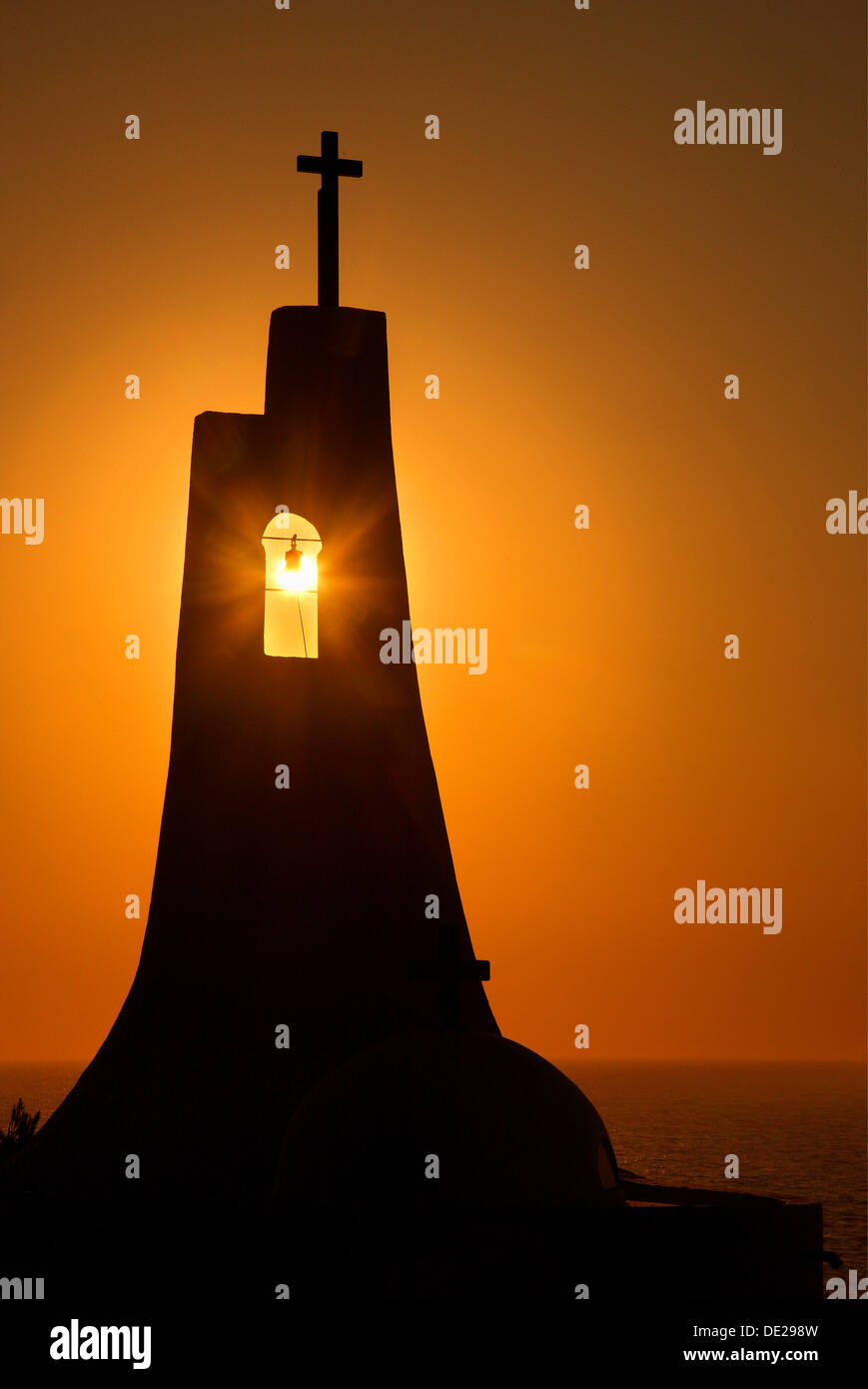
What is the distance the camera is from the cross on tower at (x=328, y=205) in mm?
19156

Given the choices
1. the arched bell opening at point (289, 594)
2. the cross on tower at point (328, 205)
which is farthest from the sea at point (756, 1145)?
the cross on tower at point (328, 205)

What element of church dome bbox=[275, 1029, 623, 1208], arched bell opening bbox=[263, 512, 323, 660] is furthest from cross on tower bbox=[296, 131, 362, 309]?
church dome bbox=[275, 1029, 623, 1208]

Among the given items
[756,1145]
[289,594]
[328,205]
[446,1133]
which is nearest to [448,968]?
[446,1133]

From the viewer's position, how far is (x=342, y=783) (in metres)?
18.1

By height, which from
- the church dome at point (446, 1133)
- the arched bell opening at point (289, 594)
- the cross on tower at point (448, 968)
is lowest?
the church dome at point (446, 1133)

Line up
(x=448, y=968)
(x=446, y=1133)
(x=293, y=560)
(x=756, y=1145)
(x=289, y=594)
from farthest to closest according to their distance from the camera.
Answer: (x=756, y=1145) < (x=289, y=594) < (x=293, y=560) < (x=448, y=968) < (x=446, y=1133)

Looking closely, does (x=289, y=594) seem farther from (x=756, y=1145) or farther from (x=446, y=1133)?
(x=756, y=1145)

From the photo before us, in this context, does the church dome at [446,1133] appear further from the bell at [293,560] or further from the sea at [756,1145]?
the sea at [756,1145]

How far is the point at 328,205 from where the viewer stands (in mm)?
19297

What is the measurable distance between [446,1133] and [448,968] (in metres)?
2.08

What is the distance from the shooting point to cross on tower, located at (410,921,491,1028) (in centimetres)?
1479

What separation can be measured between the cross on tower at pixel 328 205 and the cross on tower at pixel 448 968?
7.92 meters

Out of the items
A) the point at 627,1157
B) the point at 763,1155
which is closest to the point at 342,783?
the point at 627,1157
